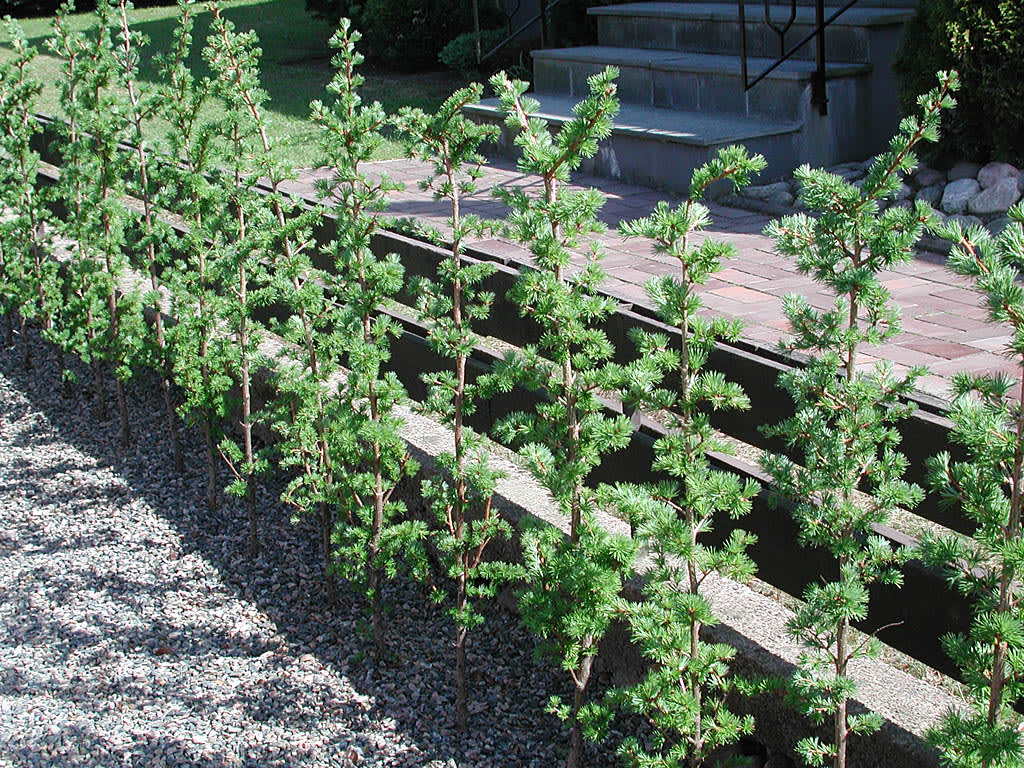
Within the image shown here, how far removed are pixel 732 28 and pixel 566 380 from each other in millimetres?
7137

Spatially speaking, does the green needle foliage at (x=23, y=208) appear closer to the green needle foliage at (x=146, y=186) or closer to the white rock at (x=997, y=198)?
the green needle foliage at (x=146, y=186)

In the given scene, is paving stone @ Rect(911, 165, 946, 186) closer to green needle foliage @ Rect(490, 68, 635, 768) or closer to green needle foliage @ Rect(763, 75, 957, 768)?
green needle foliage @ Rect(490, 68, 635, 768)

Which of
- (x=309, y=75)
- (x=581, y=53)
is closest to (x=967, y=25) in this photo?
(x=581, y=53)

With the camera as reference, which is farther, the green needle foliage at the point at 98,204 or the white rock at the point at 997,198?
the white rock at the point at 997,198

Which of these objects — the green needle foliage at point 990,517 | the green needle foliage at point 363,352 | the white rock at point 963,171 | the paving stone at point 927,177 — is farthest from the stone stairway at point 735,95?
the green needle foliage at point 990,517

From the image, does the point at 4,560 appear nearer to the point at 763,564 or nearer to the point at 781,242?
the point at 763,564

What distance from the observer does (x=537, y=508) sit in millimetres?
4234

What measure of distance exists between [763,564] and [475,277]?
4.42ft

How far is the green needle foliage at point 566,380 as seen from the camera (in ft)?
10.3

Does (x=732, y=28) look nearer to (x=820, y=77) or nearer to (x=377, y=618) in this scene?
(x=820, y=77)

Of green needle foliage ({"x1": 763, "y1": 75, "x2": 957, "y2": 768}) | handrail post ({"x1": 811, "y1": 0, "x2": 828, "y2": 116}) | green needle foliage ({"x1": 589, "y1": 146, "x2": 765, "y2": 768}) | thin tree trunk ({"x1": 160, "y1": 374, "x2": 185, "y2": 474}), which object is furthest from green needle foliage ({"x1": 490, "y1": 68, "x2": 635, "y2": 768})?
handrail post ({"x1": 811, "y1": 0, "x2": 828, "y2": 116})

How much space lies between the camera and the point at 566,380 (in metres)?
3.25

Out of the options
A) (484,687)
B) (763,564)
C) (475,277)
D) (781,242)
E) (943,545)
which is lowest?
(484,687)

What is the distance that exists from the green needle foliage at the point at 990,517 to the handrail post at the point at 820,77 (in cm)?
578
